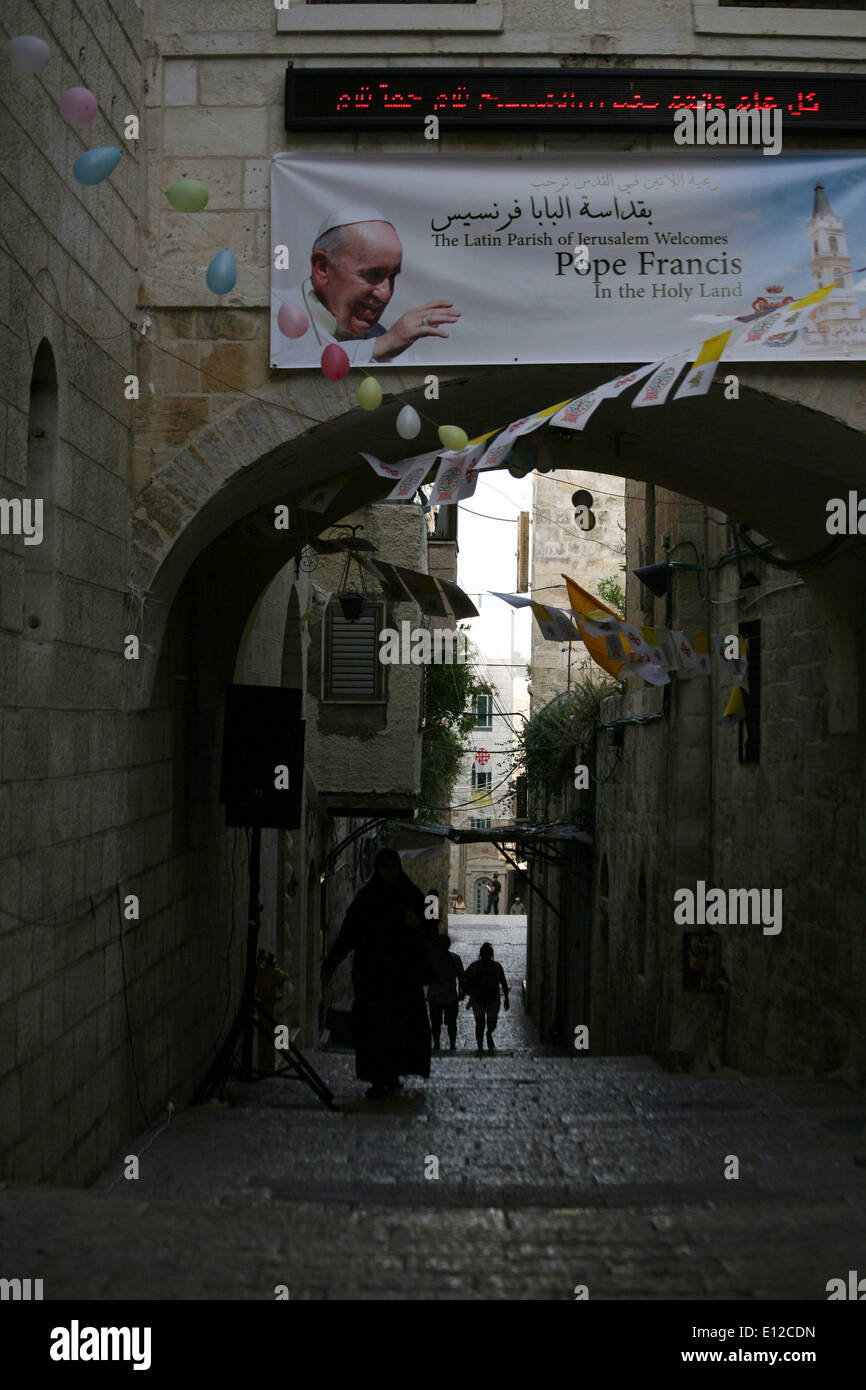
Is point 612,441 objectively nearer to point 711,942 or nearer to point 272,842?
point 711,942

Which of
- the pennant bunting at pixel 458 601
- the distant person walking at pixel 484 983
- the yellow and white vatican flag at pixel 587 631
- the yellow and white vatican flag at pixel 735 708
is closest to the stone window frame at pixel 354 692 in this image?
the distant person walking at pixel 484 983

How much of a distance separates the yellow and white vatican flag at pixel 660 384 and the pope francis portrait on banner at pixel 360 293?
1077mm

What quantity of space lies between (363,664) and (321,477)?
6975 millimetres

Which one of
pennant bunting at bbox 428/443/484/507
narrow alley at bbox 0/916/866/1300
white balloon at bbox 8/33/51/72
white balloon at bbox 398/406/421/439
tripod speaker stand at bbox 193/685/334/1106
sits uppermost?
white balloon at bbox 8/33/51/72

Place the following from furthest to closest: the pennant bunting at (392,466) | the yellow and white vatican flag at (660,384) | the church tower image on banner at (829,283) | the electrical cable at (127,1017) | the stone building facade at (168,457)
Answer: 1. the pennant bunting at (392,466)
2. the church tower image on banner at (829,283)
3. the electrical cable at (127,1017)
4. the yellow and white vatican flag at (660,384)
5. the stone building facade at (168,457)

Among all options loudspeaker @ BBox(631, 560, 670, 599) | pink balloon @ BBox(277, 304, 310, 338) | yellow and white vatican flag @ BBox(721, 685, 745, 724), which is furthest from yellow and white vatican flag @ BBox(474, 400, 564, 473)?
loudspeaker @ BBox(631, 560, 670, 599)

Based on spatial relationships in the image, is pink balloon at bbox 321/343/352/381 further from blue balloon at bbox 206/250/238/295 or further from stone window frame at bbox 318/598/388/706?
stone window frame at bbox 318/598/388/706

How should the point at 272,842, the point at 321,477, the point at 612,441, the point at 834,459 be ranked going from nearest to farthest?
the point at 834,459
the point at 321,477
the point at 612,441
the point at 272,842

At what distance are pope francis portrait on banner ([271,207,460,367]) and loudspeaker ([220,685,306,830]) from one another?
7.61 ft

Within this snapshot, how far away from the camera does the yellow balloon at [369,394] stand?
6266 millimetres

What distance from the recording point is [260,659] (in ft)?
38.4

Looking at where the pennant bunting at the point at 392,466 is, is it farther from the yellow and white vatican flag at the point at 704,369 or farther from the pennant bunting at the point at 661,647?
the pennant bunting at the point at 661,647

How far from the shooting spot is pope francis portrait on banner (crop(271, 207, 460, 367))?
672 centimetres
